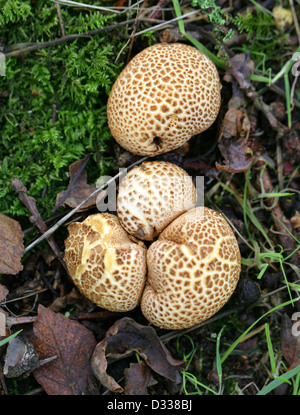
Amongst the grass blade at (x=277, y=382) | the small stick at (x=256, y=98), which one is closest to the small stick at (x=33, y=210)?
the grass blade at (x=277, y=382)

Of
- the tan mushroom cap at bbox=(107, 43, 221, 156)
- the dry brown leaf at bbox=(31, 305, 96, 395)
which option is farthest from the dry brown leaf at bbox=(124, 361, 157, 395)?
the tan mushroom cap at bbox=(107, 43, 221, 156)

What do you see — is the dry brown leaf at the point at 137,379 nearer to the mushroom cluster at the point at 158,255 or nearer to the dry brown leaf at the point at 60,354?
the dry brown leaf at the point at 60,354

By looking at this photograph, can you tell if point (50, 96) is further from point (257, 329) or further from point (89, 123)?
point (257, 329)

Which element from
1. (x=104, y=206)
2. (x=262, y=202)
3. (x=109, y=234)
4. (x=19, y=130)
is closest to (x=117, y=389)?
(x=109, y=234)

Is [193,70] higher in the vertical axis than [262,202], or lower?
higher

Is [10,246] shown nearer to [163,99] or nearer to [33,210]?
[33,210]

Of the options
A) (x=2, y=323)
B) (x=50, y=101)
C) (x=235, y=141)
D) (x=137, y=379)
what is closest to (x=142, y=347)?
(x=137, y=379)
